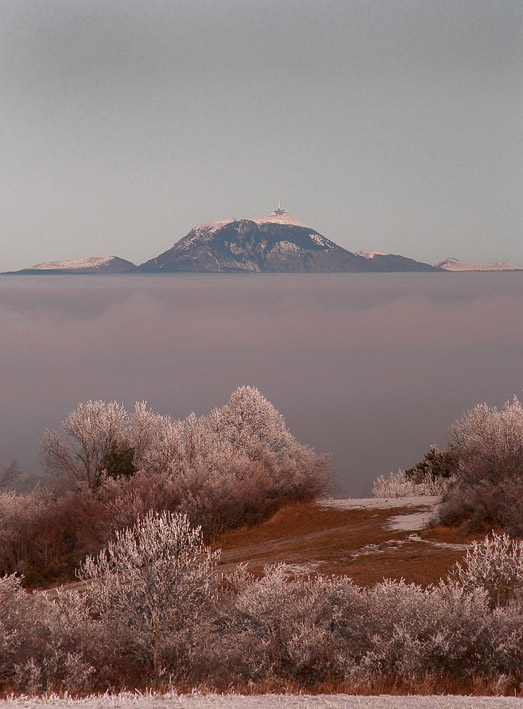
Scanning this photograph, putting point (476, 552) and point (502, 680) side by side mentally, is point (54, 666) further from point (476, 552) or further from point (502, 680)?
point (476, 552)

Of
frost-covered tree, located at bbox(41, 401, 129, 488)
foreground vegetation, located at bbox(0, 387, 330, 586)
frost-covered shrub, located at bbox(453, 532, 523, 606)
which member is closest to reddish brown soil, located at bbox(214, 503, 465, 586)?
foreground vegetation, located at bbox(0, 387, 330, 586)

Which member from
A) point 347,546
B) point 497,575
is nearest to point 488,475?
point 347,546

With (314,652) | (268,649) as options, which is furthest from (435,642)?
(268,649)

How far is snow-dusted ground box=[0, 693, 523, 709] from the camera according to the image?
4.80 m

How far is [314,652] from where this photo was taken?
22.2 ft

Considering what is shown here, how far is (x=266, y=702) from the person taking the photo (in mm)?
5055

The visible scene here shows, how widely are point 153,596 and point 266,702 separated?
8.84 feet

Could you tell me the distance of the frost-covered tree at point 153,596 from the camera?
23.0 feet

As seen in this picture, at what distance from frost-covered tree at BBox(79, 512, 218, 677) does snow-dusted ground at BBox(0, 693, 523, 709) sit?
171cm

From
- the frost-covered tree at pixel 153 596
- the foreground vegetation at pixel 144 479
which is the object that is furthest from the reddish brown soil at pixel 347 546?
the frost-covered tree at pixel 153 596

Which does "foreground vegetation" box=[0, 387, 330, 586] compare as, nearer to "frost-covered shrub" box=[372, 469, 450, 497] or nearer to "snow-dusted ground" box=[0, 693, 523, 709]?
"frost-covered shrub" box=[372, 469, 450, 497]

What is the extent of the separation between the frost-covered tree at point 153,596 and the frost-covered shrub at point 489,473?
28.6ft

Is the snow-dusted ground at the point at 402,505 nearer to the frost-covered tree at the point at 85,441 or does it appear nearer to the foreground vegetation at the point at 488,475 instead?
the foreground vegetation at the point at 488,475

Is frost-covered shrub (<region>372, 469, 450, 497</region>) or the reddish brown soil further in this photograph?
frost-covered shrub (<region>372, 469, 450, 497</region>)
